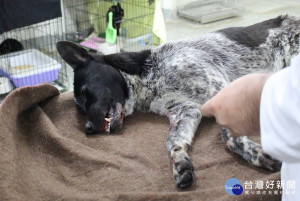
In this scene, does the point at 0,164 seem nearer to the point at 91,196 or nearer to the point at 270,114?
the point at 91,196

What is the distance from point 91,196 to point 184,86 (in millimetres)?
945

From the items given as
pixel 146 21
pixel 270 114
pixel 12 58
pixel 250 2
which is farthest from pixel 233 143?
pixel 250 2

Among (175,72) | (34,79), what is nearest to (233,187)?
(175,72)

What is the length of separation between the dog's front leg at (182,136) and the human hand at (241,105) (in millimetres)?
500

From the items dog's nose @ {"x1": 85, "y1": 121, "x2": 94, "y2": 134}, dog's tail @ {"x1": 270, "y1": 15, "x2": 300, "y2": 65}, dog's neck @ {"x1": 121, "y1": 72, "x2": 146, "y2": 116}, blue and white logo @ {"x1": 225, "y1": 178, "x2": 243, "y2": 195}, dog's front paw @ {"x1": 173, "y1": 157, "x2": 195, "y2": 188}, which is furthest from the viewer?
dog's tail @ {"x1": 270, "y1": 15, "x2": 300, "y2": 65}

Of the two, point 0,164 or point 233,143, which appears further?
point 233,143

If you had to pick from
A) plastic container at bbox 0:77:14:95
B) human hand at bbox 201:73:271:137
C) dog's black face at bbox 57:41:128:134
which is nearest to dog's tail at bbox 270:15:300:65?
dog's black face at bbox 57:41:128:134

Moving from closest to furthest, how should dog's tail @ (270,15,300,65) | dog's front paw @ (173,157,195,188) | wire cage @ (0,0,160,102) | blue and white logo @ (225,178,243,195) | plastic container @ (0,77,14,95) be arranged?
blue and white logo @ (225,178,243,195)
dog's front paw @ (173,157,195,188)
dog's tail @ (270,15,300,65)
plastic container @ (0,77,14,95)
wire cage @ (0,0,160,102)

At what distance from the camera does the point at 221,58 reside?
229 cm

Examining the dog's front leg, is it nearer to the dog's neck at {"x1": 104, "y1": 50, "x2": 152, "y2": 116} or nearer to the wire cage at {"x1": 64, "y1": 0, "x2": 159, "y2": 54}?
the dog's neck at {"x1": 104, "y1": 50, "x2": 152, "y2": 116}

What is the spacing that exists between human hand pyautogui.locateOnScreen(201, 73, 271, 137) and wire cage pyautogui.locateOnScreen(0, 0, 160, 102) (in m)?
2.90

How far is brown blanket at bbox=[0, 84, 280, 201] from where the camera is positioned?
1.38 m

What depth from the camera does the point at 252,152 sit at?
1557 millimetres

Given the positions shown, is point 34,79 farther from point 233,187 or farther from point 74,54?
point 233,187
